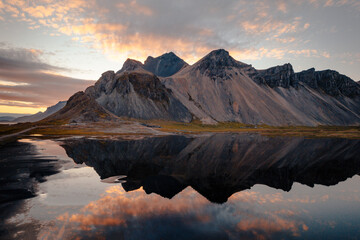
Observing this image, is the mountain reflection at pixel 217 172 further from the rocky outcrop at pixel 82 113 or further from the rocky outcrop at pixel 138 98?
the rocky outcrop at pixel 138 98

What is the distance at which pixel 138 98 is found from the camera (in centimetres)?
17762

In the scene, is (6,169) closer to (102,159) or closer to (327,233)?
(102,159)

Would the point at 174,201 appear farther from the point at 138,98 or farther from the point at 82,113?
the point at 138,98

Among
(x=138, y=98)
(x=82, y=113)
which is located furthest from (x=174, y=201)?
(x=138, y=98)

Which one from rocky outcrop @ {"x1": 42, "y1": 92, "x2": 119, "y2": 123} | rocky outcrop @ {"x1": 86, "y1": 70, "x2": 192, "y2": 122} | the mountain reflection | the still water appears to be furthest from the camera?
rocky outcrop @ {"x1": 86, "y1": 70, "x2": 192, "y2": 122}

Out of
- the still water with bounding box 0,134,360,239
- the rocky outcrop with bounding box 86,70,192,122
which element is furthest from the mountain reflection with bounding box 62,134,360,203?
the rocky outcrop with bounding box 86,70,192,122

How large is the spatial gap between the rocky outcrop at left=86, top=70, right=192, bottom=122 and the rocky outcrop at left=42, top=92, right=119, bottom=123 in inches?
998

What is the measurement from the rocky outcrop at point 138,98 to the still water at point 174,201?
137137mm

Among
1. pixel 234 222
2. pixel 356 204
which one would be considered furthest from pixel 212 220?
pixel 356 204

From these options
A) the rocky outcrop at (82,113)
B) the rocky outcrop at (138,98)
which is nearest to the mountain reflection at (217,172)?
the rocky outcrop at (82,113)

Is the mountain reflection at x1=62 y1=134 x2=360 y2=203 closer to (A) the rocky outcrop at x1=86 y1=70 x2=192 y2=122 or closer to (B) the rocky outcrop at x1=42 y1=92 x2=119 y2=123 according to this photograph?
(B) the rocky outcrop at x1=42 y1=92 x2=119 y2=123

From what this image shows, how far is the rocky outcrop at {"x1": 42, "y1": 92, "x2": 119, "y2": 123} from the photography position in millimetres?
123875

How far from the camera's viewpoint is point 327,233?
13.1 m

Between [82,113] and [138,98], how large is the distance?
5557 centimetres
